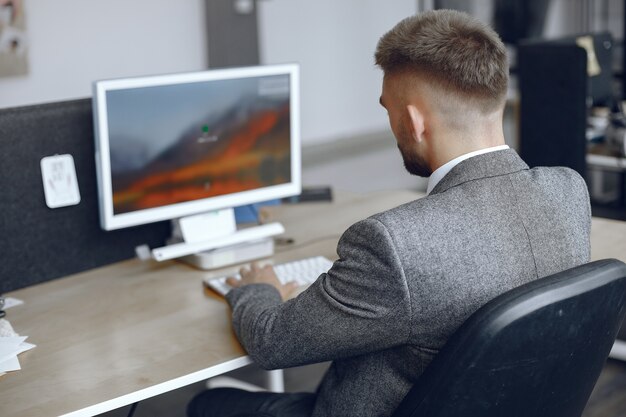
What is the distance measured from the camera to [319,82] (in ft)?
16.0

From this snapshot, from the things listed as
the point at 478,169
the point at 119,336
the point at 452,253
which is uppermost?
the point at 478,169

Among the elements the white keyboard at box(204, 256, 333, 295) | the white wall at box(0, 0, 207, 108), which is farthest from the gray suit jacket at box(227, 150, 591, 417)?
the white wall at box(0, 0, 207, 108)

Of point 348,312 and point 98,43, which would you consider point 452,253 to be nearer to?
point 348,312

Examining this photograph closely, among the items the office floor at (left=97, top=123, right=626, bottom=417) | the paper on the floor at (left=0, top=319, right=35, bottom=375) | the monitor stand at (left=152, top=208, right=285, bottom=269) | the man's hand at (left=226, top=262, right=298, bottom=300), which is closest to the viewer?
the paper on the floor at (left=0, top=319, right=35, bottom=375)

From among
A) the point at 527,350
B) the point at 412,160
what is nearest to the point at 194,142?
the point at 412,160

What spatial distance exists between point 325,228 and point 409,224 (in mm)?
1135

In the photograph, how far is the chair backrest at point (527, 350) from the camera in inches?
47.1

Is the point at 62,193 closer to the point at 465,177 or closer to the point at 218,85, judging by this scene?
the point at 218,85

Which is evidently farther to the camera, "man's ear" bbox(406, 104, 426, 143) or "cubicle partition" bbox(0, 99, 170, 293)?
"cubicle partition" bbox(0, 99, 170, 293)

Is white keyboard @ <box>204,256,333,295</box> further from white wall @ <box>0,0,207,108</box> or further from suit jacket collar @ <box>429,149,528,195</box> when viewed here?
white wall @ <box>0,0,207,108</box>

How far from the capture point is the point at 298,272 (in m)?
2.05

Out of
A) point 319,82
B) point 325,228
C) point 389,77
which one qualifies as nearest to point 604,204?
point 319,82

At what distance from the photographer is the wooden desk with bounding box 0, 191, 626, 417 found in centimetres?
150

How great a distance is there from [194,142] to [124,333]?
532 mm
